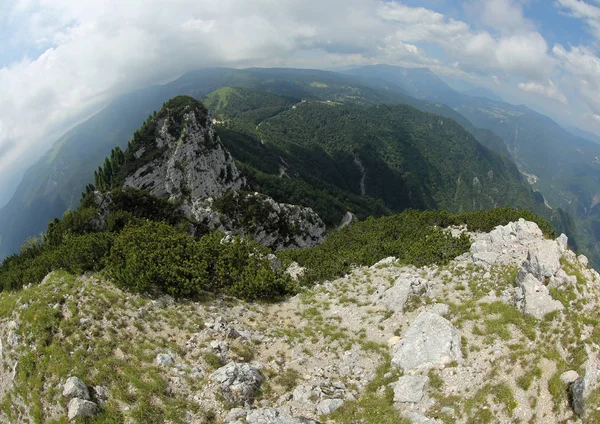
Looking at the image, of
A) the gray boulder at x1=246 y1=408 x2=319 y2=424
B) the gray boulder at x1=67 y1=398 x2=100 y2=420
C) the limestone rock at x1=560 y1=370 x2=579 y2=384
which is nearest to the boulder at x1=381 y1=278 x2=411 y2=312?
the limestone rock at x1=560 y1=370 x2=579 y2=384

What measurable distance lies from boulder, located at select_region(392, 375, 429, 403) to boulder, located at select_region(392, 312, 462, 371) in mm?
1164

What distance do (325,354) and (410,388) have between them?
17.5 feet

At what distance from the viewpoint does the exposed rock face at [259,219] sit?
61.1 metres

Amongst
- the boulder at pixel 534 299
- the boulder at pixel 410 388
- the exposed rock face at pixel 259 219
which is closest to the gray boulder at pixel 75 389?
the boulder at pixel 410 388

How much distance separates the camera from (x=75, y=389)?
527 inches

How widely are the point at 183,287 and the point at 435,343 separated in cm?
1615

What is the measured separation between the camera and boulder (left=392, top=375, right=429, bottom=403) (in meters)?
14.3

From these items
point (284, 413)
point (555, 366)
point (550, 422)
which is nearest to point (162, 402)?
point (284, 413)

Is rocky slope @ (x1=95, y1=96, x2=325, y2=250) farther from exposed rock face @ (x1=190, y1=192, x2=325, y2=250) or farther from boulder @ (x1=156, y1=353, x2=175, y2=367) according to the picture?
boulder @ (x1=156, y1=353, x2=175, y2=367)

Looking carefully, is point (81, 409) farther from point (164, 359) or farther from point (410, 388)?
point (410, 388)

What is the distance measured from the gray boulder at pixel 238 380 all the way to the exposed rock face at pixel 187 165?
70.5 m

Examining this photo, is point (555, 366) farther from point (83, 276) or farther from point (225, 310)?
point (83, 276)

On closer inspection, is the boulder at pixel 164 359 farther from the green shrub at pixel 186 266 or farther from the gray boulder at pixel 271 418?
the green shrub at pixel 186 266

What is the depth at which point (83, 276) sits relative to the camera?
2191 cm
